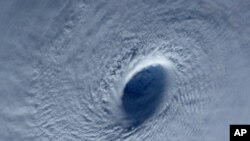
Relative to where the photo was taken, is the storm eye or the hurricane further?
the storm eye

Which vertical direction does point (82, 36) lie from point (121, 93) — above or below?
above

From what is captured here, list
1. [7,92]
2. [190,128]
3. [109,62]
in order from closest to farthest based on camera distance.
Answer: [7,92] < [109,62] < [190,128]

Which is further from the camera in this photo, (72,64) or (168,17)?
(168,17)

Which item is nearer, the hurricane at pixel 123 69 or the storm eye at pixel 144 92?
the hurricane at pixel 123 69

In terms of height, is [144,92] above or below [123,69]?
below

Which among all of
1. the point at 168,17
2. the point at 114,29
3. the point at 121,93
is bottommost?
the point at 121,93

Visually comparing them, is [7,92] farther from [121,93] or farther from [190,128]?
[190,128]

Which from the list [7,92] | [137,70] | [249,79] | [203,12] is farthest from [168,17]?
[7,92]

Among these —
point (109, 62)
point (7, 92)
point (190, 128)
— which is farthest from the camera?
point (190, 128)
